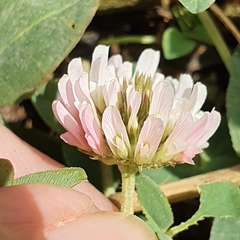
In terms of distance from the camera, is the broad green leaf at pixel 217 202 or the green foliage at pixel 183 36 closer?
the broad green leaf at pixel 217 202

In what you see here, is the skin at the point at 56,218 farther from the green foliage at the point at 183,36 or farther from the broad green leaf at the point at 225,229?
the green foliage at the point at 183,36

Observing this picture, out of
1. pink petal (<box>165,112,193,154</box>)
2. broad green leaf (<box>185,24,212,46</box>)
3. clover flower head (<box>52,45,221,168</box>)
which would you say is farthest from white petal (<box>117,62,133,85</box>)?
broad green leaf (<box>185,24,212,46</box>)

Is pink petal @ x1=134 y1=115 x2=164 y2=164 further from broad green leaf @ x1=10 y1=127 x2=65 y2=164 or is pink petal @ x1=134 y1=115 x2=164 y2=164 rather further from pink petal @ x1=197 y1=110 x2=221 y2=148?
broad green leaf @ x1=10 y1=127 x2=65 y2=164

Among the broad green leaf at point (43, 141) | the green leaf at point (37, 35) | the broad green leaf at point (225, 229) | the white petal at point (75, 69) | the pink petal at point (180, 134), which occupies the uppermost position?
the green leaf at point (37, 35)

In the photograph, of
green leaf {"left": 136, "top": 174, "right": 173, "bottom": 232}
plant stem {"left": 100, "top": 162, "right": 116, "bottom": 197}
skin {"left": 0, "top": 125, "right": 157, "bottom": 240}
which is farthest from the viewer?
plant stem {"left": 100, "top": 162, "right": 116, "bottom": 197}

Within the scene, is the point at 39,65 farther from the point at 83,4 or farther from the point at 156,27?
the point at 156,27

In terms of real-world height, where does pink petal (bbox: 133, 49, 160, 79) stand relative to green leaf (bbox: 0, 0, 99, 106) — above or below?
below

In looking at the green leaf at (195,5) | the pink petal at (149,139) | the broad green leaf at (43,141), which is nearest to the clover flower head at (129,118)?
the pink petal at (149,139)
